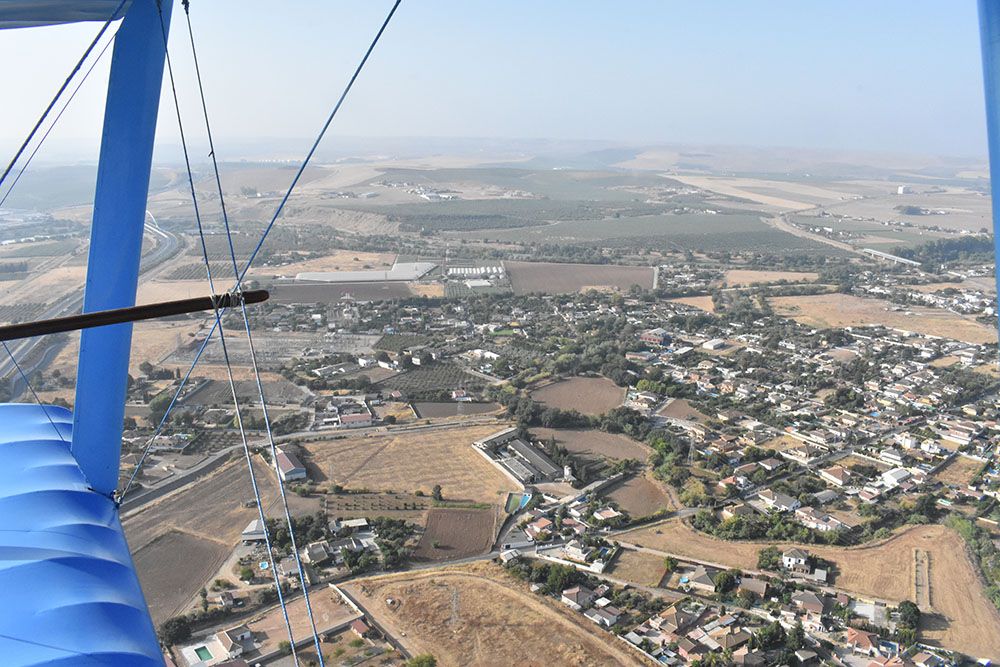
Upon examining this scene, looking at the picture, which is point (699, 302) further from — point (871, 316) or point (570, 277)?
point (570, 277)

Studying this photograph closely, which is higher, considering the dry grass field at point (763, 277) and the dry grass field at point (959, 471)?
the dry grass field at point (763, 277)

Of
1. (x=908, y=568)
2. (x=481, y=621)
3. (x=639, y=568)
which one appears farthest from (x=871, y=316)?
(x=481, y=621)

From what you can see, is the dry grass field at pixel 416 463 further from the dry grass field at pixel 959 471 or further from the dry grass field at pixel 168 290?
the dry grass field at pixel 168 290

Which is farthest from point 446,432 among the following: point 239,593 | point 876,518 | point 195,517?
point 876,518

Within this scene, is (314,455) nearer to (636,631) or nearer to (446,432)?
(446,432)

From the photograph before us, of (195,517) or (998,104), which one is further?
(195,517)

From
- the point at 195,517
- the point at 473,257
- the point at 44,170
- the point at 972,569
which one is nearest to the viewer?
the point at 972,569

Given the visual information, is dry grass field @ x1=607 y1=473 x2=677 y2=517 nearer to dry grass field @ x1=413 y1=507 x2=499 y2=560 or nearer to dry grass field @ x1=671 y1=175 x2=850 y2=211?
dry grass field @ x1=413 y1=507 x2=499 y2=560

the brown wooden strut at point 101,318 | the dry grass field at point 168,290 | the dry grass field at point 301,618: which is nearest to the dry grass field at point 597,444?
the dry grass field at point 301,618
